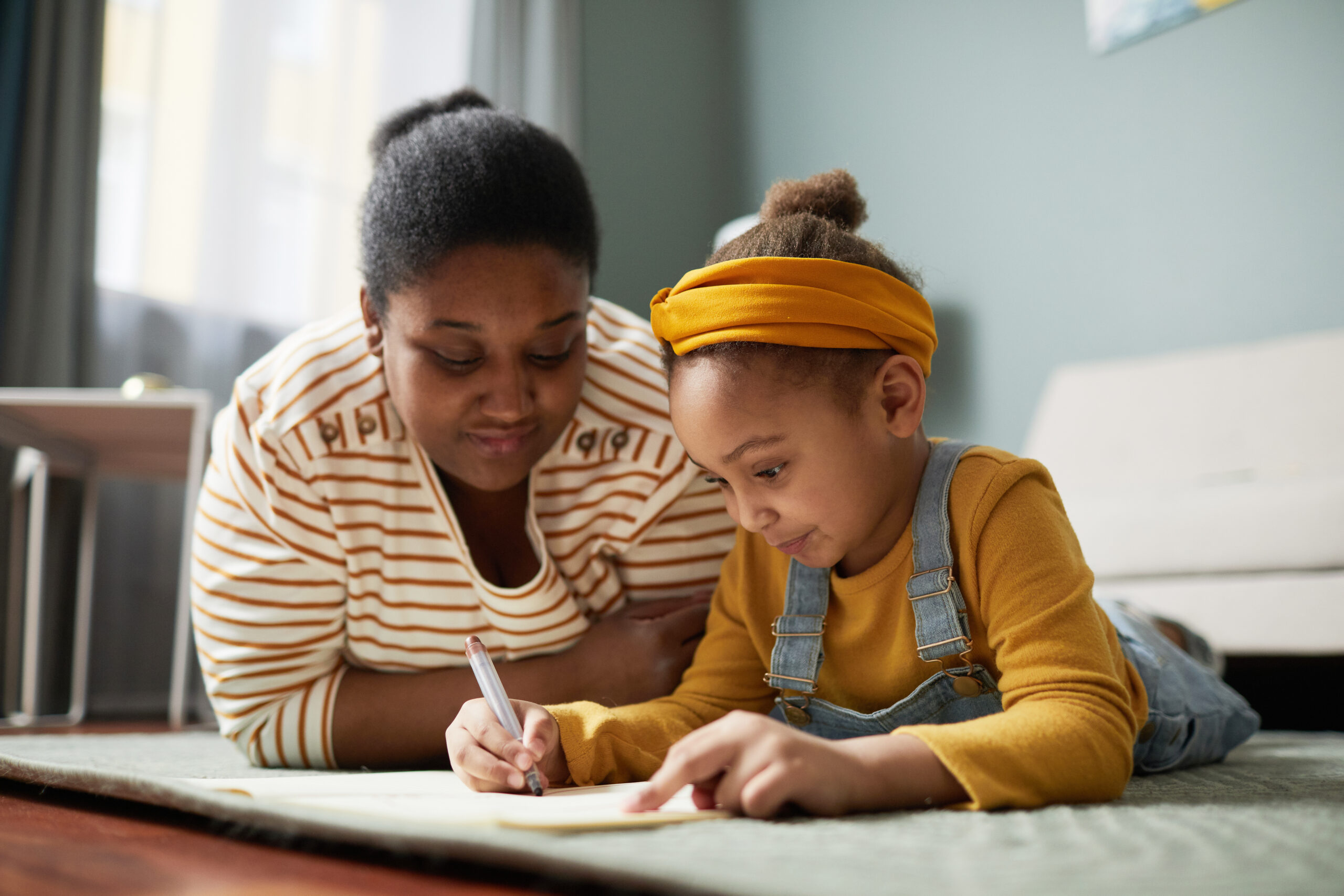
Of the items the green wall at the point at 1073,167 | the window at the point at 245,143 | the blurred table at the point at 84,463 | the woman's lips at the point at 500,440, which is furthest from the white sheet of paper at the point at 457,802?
the window at the point at 245,143

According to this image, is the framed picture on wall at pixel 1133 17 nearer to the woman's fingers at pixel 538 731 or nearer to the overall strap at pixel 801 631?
the overall strap at pixel 801 631

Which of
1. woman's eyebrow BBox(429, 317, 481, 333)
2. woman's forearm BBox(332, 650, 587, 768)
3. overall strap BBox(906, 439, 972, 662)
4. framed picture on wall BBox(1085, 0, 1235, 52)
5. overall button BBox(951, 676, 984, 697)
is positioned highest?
framed picture on wall BBox(1085, 0, 1235, 52)

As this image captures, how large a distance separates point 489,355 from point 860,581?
374mm

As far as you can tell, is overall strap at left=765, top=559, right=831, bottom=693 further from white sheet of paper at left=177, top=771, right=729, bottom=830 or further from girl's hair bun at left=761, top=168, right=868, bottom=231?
girl's hair bun at left=761, top=168, right=868, bottom=231

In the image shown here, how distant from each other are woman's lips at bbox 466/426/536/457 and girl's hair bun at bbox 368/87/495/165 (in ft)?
1.23

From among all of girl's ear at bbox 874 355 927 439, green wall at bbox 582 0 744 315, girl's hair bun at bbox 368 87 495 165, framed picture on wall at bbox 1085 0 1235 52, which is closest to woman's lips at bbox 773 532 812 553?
girl's ear at bbox 874 355 927 439

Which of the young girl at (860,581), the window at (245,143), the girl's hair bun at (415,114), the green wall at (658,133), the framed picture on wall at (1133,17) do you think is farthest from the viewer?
the green wall at (658,133)

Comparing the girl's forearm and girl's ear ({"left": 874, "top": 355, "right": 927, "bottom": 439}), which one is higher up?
girl's ear ({"left": 874, "top": 355, "right": 927, "bottom": 439})

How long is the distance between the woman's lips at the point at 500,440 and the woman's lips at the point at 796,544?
0.89 feet

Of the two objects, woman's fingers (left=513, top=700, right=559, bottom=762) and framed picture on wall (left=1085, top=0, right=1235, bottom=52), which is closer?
woman's fingers (left=513, top=700, right=559, bottom=762)

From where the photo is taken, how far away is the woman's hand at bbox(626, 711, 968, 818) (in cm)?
55

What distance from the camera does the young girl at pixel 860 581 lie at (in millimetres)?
635

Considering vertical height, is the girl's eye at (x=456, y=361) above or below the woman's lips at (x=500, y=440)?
above

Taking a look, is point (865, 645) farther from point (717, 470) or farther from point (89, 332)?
point (89, 332)
